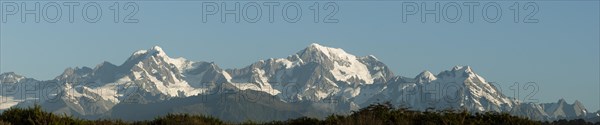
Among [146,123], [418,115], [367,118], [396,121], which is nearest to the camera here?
[367,118]

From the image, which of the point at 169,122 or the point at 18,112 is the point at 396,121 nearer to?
the point at 169,122

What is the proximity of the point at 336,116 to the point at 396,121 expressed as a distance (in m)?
2.45

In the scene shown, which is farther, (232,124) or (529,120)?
(232,124)

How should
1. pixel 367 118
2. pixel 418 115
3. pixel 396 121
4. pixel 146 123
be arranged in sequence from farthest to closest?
pixel 146 123, pixel 418 115, pixel 396 121, pixel 367 118

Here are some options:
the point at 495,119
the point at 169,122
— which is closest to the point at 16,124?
the point at 169,122

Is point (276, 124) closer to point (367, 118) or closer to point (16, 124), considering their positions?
point (367, 118)

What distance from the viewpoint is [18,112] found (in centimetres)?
2373

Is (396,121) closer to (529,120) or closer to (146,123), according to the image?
(529,120)

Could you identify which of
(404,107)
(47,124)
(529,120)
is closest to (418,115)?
(404,107)

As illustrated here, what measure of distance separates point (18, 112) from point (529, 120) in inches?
594

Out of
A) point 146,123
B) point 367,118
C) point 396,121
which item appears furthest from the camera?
point 146,123

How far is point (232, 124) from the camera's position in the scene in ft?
95.1

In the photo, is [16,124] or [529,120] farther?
[529,120]

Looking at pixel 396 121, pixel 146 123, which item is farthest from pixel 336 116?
pixel 146 123
